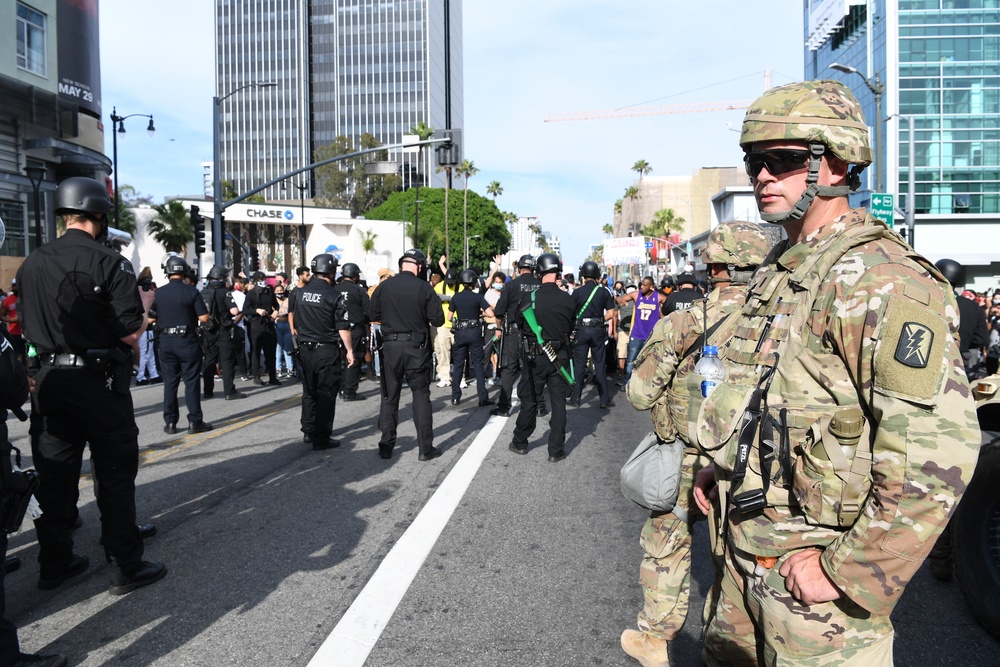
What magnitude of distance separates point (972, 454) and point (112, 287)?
165 inches

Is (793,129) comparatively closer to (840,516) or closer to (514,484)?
(840,516)

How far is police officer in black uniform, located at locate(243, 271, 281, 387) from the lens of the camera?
1411 centimetres

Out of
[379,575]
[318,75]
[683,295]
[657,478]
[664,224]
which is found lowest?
[379,575]

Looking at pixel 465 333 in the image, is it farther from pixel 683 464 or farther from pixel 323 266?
pixel 683 464

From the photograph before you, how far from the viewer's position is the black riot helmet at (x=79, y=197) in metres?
4.27

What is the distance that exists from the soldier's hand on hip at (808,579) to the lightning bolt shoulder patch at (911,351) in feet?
1.48

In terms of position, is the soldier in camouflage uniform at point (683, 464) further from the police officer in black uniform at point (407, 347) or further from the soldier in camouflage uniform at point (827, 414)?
the police officer in black uniform at point (407, 347)

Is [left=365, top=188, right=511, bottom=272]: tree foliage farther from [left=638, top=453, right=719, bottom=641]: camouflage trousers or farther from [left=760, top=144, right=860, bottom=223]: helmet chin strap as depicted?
[left=760, top=144, right=860, bottom=223]: helmet chin strap

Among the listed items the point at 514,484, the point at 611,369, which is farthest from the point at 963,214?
the point at 514,484

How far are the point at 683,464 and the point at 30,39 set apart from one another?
30414 millimetres

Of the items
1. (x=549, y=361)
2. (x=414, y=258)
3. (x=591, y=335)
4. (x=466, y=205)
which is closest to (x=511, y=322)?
(x=549, y=361)

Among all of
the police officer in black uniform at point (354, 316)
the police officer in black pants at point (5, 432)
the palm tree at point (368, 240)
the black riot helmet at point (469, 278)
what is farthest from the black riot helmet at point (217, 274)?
the palm tree at point (368, 240)

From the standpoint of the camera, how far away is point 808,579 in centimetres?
180

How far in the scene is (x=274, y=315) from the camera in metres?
14.6
